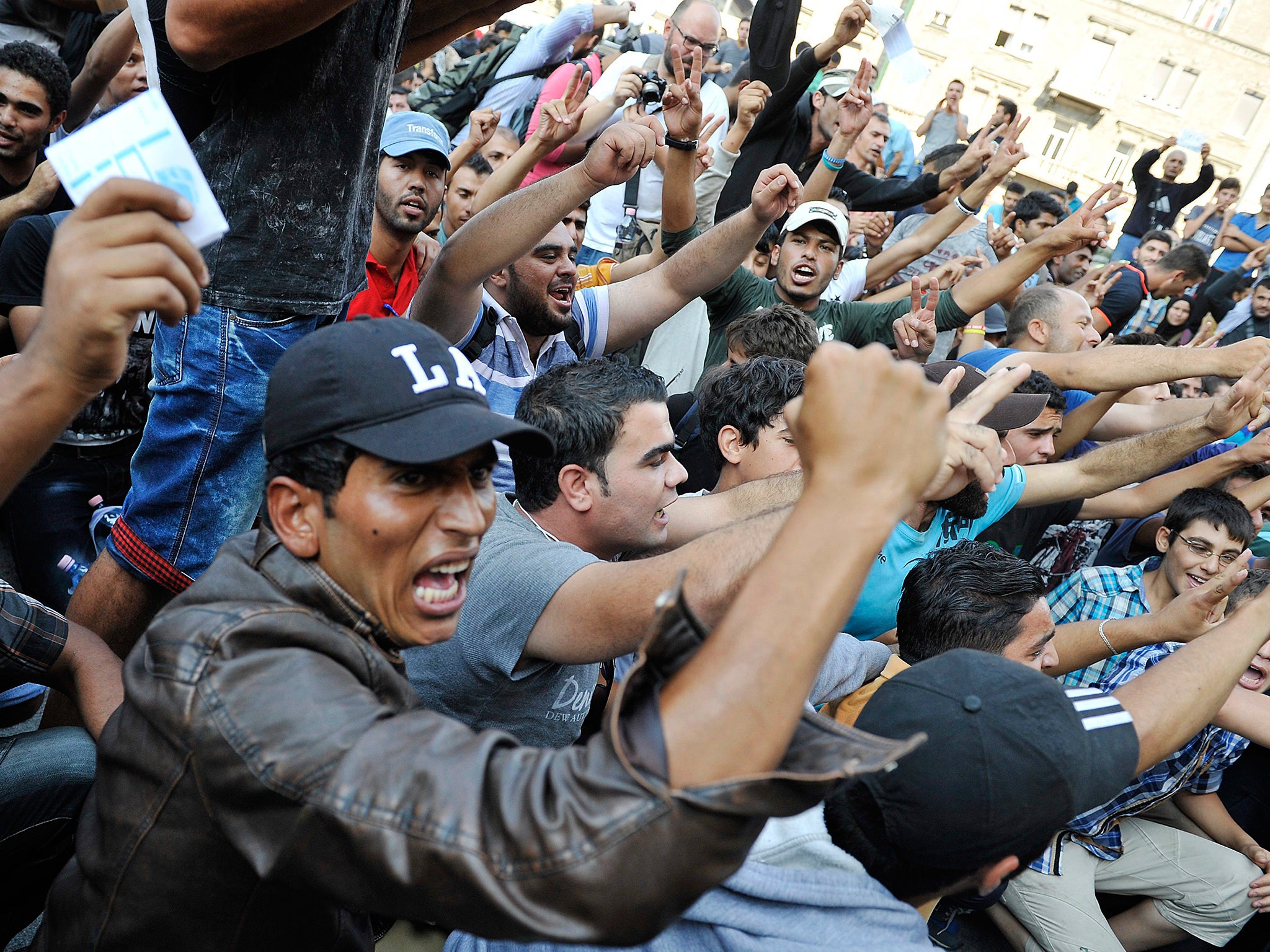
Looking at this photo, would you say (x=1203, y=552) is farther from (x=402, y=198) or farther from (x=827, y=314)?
(x=402, y=198)

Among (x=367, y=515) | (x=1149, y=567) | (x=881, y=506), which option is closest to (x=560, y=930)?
(x=881, y=506)

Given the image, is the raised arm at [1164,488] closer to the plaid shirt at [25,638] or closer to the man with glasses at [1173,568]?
the man with glasses at [1173,568]

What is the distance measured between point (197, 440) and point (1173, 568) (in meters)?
4.13

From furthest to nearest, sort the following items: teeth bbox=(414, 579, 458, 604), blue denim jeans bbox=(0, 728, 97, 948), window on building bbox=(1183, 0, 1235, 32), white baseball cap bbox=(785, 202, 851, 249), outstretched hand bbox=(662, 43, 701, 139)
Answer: window on building bbox=(1183, 0, 1235, 32)
white baseball cap bbox=(785, 202, 851, 249)
outstretched hand bbox=(662, 43, 701, 139)
blue denim jeans bbox=(0, 728, 97, 948)
teeth bbox=(414, 579, 458, 604)

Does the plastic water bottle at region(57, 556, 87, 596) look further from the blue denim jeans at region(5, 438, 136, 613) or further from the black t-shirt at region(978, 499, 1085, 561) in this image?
the black t-shirt at region(978, 499, 1085, 561)

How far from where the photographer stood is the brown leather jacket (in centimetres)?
96

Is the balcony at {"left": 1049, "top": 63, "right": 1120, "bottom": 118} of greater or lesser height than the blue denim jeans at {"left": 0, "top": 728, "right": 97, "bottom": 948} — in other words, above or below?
above

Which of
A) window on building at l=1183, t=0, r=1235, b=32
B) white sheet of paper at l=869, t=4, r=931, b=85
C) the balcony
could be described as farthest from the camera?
window on building at l=1183, t=0, r=1235, b=32

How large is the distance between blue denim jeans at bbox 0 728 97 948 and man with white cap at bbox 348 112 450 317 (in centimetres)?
195

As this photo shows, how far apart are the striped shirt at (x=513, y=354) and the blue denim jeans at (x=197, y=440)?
940mm

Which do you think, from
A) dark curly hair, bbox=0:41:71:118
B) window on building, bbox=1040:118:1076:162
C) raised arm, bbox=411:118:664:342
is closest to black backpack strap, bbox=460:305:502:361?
raised arm, bbox=411:118:664:342

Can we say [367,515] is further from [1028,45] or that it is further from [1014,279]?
[1028,45]

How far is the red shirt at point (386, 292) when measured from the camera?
341cm

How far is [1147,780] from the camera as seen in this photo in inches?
151
